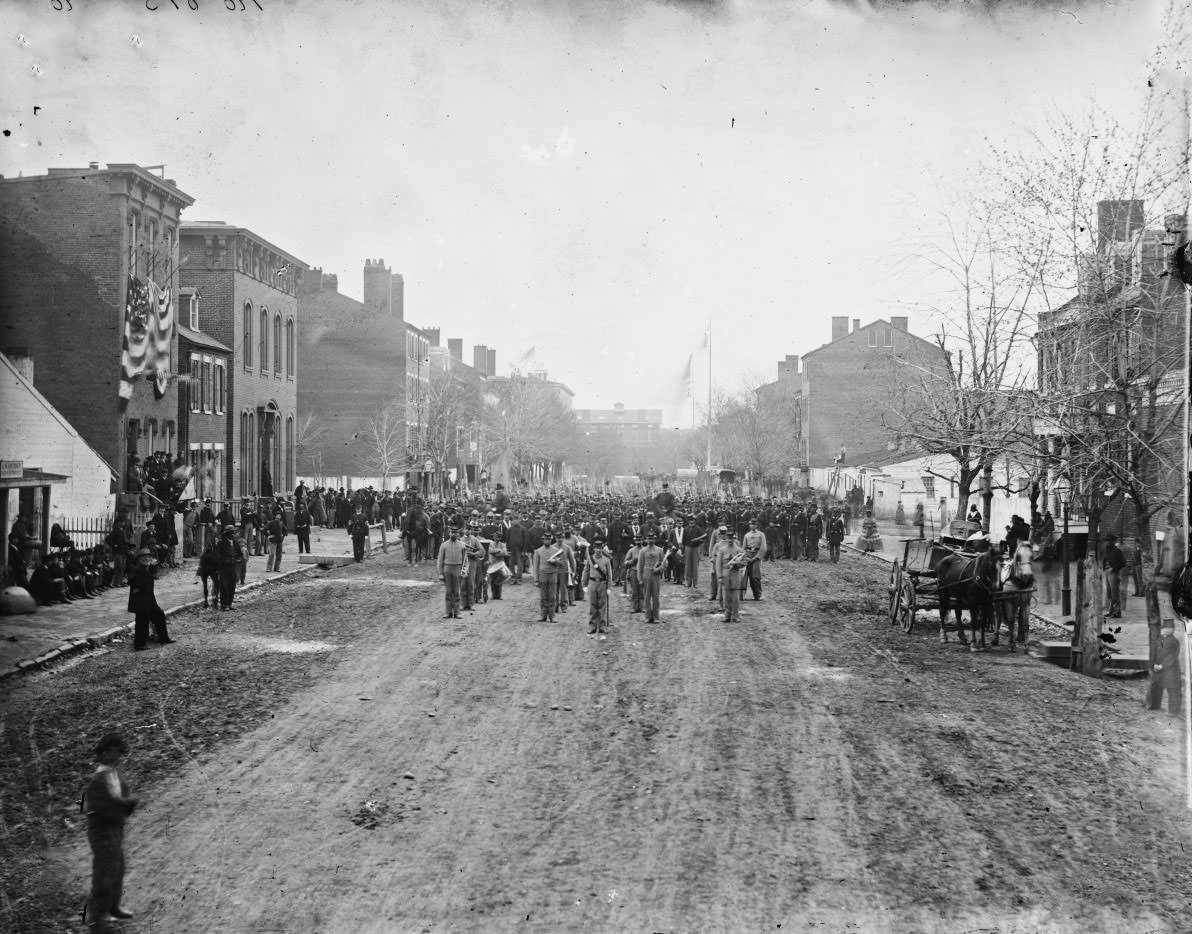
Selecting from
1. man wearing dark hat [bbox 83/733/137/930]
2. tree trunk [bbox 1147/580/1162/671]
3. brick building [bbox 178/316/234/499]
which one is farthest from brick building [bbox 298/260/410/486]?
man wearing dark hat [bbox 83/733/137/930]

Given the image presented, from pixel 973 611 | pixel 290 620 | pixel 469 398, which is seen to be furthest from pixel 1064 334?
pixel 469 398

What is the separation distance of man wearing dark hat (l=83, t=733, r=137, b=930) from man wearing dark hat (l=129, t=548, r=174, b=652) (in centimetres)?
1020

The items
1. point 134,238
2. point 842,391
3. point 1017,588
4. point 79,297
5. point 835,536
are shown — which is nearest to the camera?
point 1017,588

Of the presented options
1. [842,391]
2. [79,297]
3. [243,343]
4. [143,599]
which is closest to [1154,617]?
[143,599]

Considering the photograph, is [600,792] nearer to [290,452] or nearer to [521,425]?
[290,452]

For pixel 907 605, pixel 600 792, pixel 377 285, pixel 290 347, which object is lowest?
pixel 600 792

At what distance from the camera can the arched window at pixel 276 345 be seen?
55188mm

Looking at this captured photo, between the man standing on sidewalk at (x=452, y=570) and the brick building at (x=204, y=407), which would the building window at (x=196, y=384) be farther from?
the man standing on sidewalk at (x=452, y=570)

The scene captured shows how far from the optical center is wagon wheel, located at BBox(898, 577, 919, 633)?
66.4ft

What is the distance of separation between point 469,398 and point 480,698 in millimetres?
84657

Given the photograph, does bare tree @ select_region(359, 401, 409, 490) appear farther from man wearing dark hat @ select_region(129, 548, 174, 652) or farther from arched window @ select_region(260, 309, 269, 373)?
man wearing dark hat @ select_region(129, 548, 174, 652)

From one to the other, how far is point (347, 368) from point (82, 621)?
186ft

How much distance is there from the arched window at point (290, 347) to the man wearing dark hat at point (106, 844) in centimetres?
5156

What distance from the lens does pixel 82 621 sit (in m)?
19.5
